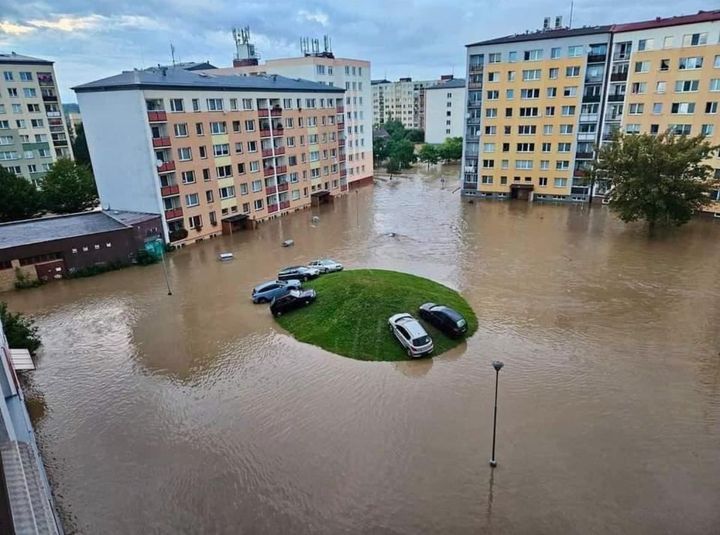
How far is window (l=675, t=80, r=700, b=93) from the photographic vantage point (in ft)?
145

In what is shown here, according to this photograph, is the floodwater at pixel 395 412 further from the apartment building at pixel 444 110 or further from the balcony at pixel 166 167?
the apartment building at pixel 444 110

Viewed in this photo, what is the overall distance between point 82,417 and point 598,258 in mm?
34220

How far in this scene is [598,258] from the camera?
34312 millimetres

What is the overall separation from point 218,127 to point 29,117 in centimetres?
3399

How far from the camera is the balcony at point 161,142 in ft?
125

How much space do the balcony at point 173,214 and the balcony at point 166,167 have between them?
3456mm

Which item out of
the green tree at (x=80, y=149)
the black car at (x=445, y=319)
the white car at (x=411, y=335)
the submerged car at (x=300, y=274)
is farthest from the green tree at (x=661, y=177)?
the green tree at (x=80, y=149)

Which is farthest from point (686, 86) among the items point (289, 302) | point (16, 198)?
point (16, 198)

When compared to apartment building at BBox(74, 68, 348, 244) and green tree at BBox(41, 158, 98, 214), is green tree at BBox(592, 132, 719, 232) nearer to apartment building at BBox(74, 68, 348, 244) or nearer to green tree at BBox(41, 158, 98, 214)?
apartment building at BBox(74, 68, 348, 244)

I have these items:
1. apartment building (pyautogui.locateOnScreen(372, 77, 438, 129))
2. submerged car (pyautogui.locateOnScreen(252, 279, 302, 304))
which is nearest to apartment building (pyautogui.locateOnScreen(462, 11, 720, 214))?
submerged car (pyautogui.locateOnScreen(252, 279, 302, 304))

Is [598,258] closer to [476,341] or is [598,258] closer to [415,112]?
[476,341]

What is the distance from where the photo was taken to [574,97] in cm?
5103

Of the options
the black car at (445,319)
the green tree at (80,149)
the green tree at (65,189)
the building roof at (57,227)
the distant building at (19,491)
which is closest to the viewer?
the distant building at (19,491)

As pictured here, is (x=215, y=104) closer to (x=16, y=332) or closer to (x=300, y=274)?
(x=300, y=274)
